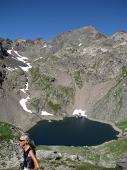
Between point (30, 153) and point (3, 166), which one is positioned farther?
point (3, 166)

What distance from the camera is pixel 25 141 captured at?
19828 millimetres

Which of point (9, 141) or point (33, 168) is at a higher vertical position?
point (9, 141)

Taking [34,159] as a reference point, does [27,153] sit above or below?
above

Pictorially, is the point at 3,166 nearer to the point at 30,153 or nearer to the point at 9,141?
the point at 9,141

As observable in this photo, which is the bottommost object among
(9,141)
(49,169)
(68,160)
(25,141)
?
(25,141)

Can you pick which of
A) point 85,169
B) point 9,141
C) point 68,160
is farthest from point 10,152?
point 85,169

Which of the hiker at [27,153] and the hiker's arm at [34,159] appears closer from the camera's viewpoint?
the hiker's arm at [34,159]

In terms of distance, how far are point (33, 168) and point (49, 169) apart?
129 ft

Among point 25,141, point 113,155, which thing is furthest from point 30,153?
point 113,155

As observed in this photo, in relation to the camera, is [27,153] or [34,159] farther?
[27,153]

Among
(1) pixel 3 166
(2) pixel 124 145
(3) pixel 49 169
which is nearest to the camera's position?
(3) pixel 49 169

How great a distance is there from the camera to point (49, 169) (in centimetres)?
5816

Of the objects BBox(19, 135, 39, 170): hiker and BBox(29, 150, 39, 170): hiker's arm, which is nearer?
BBox(29, 150, 39, 170): hiker's arm

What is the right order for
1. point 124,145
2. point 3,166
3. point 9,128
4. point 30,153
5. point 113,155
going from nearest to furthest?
point 30,153 → point 3,166 → point 9,128 → point 113,155 → point 124,145
